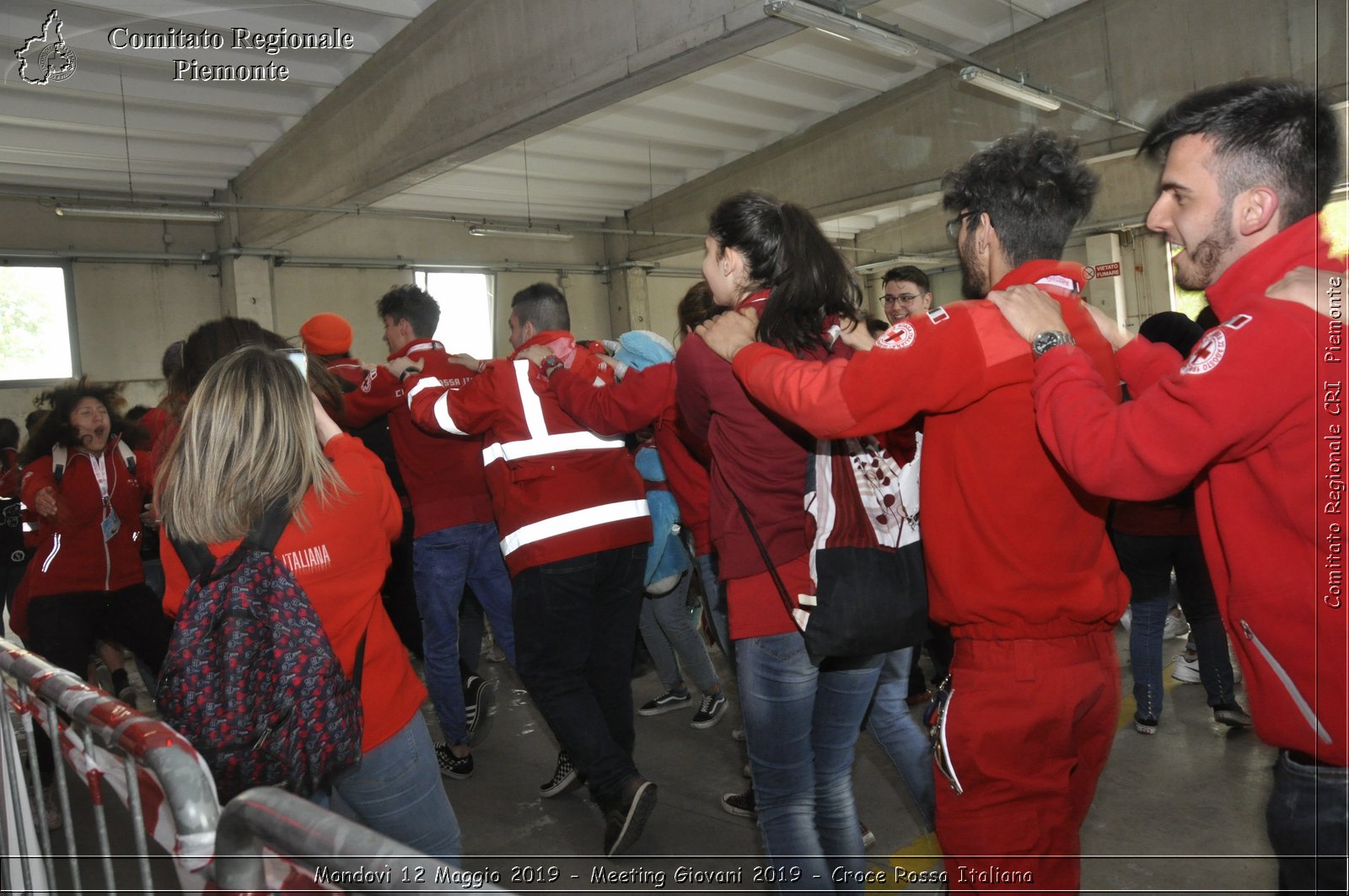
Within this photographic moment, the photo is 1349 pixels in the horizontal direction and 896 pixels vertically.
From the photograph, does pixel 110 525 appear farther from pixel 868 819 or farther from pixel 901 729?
pixel 901 729

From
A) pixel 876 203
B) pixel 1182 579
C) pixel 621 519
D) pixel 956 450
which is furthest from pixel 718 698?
pixel 876 203

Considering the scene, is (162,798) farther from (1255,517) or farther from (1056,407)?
(1255,517)

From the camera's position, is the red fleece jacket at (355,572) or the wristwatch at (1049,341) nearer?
the wristwatch at (1049,341)

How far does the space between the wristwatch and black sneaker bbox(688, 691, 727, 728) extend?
118 inches

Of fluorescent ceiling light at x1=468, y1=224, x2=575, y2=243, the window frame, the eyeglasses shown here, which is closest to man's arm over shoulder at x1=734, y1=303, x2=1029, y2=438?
the eyeglasses

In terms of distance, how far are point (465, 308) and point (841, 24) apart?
942cm

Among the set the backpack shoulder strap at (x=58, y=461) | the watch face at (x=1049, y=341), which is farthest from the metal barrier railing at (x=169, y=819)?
the backpack shoulder strap at (x=58, y=461)

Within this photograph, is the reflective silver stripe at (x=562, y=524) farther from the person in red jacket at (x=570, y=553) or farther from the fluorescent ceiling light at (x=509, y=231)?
the fluorescent ceiling light at (x=509, y=231)

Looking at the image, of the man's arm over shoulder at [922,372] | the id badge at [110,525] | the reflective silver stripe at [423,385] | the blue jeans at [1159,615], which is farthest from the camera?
the id badge at [110,525]

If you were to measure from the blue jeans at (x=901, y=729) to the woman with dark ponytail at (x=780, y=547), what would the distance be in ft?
0.93

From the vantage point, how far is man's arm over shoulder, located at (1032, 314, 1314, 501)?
4.03ft

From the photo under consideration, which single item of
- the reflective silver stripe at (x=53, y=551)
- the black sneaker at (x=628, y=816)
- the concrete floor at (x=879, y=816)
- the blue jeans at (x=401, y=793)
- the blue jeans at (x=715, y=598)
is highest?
the reflective silver stripe at (x=53, y=551)

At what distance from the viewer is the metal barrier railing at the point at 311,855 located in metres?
0.85

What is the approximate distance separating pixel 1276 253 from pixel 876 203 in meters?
9.88
